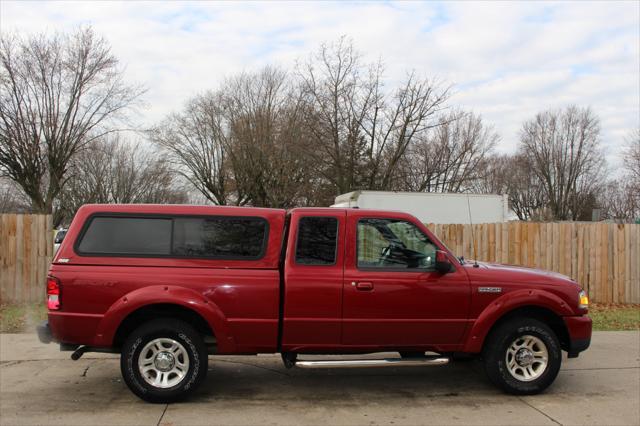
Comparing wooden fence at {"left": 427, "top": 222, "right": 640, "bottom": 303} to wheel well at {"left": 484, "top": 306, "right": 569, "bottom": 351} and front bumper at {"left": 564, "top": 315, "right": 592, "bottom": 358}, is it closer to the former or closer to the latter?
wheel well at {"left": 484, "top": 306, "right": 569, "bottom": 351}

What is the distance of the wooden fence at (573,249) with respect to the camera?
12.7 meters

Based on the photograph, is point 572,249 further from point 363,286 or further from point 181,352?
point 181,352

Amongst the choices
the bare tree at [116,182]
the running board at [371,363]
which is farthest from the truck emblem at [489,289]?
the bare tree at [116,182]

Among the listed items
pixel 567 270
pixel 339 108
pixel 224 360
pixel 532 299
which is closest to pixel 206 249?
pixel 224 360

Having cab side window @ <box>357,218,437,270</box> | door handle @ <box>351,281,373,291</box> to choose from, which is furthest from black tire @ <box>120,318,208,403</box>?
cab side window @ <box>357,218,437,270</box>

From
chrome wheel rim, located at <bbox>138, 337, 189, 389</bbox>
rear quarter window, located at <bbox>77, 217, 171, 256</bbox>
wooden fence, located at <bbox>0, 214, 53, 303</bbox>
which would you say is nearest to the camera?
chrome wheel rim, located at <bbox>138, 337, 189, 389</bbox>

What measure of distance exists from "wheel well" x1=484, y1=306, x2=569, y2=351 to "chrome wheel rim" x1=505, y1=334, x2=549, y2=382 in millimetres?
240

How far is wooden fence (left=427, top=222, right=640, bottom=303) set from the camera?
1268 cm

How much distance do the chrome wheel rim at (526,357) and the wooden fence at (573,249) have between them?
23.1 ft

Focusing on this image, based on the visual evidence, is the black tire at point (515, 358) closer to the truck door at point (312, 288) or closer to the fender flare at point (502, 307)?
the fender flare at point (502, 307)

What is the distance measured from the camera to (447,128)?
132 feet

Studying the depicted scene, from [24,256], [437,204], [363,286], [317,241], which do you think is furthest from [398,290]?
[437,204]

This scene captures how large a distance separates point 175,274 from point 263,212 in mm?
1072

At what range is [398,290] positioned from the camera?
5473mm
